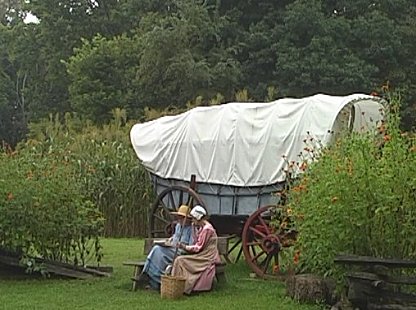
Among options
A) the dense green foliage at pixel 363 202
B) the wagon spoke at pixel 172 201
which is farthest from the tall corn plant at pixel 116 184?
the dense green foliage at pixel 363 202

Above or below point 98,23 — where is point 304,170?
below

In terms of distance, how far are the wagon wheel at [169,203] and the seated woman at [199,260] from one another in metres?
2.02

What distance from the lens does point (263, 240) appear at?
1122 cm

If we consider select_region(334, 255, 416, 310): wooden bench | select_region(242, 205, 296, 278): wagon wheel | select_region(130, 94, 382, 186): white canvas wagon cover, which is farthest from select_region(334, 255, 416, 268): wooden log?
select_region(130, 94, 382, 186): white canvas wagon cover

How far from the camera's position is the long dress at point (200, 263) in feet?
32.3

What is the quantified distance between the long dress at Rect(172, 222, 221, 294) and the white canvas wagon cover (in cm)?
185

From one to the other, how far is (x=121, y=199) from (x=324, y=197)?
10503 millimetres

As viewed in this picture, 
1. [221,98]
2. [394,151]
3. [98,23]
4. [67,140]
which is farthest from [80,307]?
[98,23]

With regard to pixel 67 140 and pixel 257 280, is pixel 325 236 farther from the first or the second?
pixel 67 140

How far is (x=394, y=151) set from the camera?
8.44 metres

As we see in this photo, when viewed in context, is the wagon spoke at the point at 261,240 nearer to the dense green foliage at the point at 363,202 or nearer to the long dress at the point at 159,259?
the long dress at the point at 159,259

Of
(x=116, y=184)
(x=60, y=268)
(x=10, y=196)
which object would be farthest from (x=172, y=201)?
(x=116, y=184)

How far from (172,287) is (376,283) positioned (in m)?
2.58

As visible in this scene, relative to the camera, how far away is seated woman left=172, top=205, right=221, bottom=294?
9844mm
